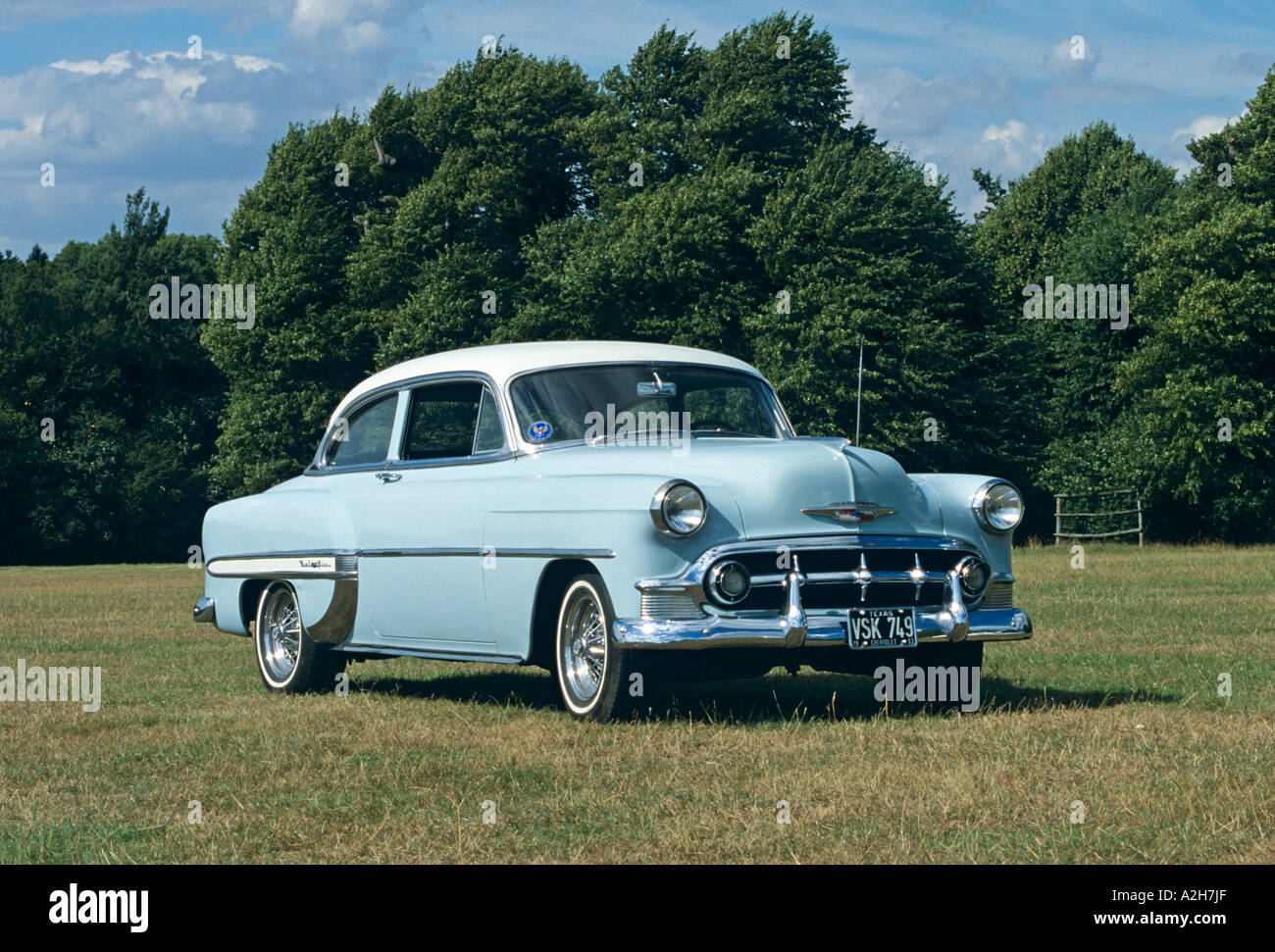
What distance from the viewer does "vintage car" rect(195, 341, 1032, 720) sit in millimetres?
8438

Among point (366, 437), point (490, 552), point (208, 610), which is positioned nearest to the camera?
point (490, 552)

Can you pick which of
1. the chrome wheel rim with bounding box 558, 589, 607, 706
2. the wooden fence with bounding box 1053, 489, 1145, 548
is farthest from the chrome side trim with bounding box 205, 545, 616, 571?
the wooden fence with bounding box 1053, 489, 1145, 548

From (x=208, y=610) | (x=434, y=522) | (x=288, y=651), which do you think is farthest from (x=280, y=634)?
(x=434, y=522)

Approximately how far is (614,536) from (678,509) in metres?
0.37

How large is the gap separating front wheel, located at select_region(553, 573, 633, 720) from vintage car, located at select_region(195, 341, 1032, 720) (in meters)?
0.01

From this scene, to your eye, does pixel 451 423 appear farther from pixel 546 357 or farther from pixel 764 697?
pixel 764 697

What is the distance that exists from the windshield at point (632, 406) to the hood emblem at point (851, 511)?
1.46 m

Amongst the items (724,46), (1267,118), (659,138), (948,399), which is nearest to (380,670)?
(948,399)

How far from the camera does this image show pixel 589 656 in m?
8.87

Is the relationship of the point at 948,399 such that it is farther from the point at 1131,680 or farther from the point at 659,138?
the point at 1131,680

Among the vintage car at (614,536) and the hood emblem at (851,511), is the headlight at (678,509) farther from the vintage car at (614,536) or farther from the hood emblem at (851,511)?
the hood emblem at (851,511)

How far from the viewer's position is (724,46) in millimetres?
52438
